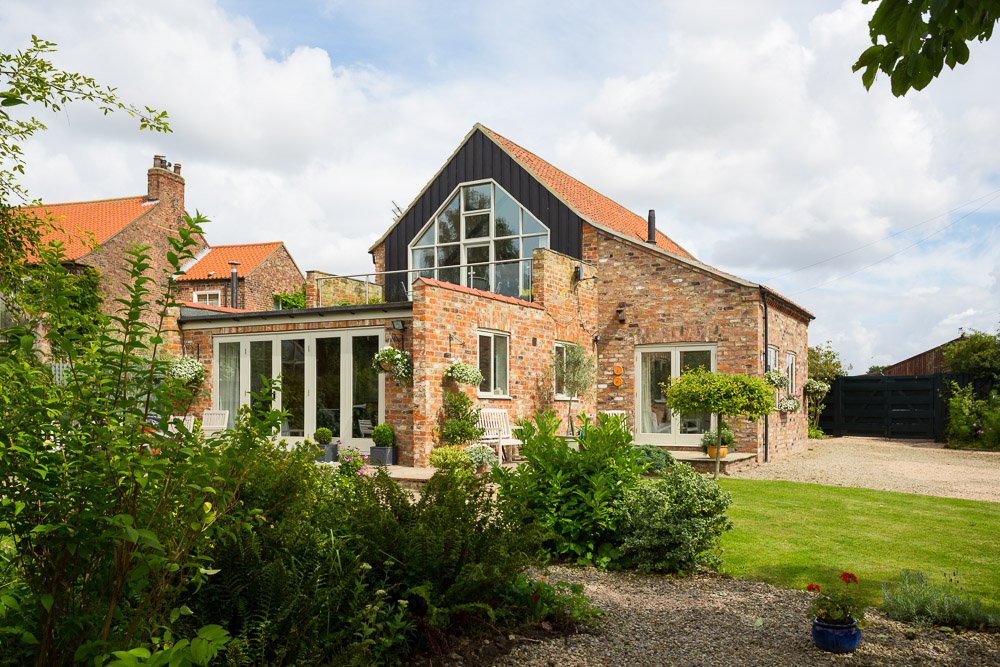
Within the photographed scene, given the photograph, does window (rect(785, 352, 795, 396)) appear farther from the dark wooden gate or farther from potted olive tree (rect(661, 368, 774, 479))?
the dark wooden gate

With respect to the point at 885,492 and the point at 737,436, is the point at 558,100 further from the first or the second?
the point at 737,436

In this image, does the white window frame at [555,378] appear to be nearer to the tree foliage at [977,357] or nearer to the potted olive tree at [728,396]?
the potted olive tree at [728,396]

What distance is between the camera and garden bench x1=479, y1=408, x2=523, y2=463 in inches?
539

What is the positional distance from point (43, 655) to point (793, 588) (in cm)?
508

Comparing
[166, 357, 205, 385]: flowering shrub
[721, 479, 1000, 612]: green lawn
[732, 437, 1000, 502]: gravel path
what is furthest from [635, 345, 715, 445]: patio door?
[166, 357, 205, 385]: flowering shrub

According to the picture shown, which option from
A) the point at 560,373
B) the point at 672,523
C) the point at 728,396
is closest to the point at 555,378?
the point at 560,373

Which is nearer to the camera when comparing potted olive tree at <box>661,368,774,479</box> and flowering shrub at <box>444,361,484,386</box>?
potted olive tree at <box>661,368,774,479</box>

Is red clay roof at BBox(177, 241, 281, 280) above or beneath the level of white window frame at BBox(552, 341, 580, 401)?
above

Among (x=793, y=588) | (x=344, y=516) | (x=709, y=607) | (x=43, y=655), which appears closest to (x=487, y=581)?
(x=344, y=516)

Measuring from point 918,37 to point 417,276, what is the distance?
1572 centimetres

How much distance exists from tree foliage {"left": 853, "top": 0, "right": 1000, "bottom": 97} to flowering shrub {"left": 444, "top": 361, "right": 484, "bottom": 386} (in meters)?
10.2

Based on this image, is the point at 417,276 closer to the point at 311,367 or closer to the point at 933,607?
the point at 311,367

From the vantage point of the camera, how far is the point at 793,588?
5.75 metres

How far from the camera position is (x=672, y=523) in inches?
240
